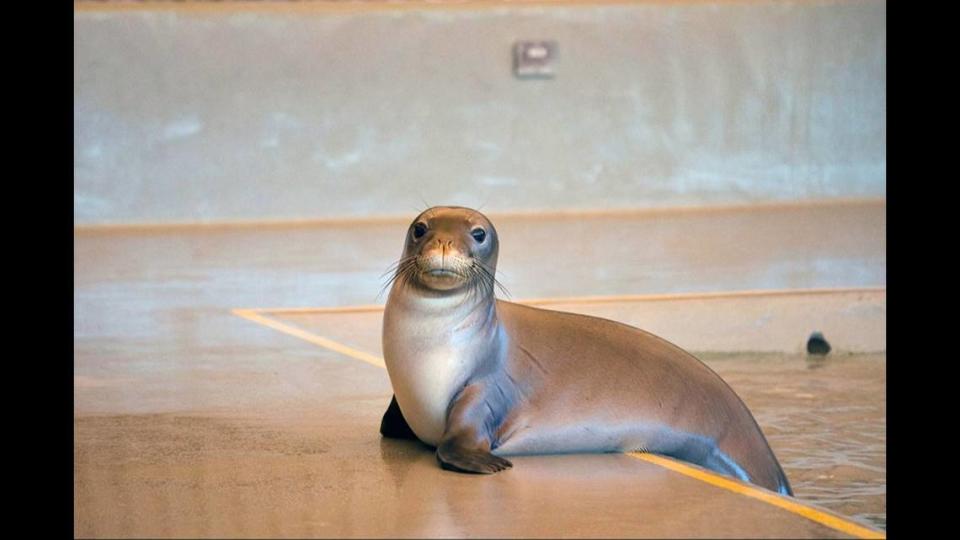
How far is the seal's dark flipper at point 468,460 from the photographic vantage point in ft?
14.7

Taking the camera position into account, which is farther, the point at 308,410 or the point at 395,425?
the point at 308,410

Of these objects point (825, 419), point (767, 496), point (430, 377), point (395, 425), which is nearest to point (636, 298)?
point (825, 419)

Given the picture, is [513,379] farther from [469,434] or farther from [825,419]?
[825,419]

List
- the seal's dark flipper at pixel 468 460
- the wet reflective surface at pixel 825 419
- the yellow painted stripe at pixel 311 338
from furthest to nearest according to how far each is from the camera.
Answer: the yellow painted stripe at pixel 311 338
the wet reflective surface at pixel 825 419
the seal's dark flipper at pixel 468 460

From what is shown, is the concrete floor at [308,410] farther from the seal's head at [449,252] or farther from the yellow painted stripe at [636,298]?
the seal's head at [449,252]

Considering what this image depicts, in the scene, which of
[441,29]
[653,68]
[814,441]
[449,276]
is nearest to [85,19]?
[441,29]

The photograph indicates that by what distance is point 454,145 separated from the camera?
16.9m

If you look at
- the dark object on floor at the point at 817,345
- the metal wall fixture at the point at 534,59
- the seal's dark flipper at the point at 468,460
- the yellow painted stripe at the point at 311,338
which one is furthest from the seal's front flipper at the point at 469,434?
the metal wall fixture at the point at 534,59

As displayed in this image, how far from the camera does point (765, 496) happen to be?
4.26 m

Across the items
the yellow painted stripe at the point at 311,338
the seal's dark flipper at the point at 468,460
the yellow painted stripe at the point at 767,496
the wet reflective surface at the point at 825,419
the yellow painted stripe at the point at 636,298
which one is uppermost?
the yellow painted stripe at the point at 636,298

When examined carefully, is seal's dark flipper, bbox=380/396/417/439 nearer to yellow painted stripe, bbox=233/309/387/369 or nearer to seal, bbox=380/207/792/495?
seal, bbox=380/207/792/495

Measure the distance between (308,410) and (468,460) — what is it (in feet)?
5.04

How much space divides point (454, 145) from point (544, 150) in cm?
99

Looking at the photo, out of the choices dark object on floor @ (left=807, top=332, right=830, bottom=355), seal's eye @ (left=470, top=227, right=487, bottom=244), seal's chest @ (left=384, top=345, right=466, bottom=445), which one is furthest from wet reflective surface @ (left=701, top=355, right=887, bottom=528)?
seal's eye @ (left=470, top=227, right=487, bottom=244)
